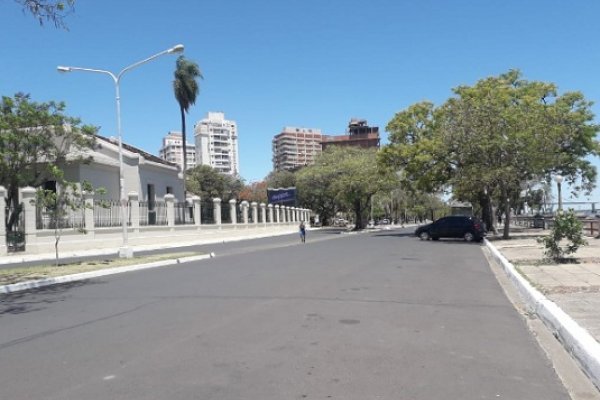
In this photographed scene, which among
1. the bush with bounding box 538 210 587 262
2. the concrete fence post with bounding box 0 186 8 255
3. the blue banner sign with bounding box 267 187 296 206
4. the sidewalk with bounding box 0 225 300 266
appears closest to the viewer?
the bush with bounding box 538 210 587 262

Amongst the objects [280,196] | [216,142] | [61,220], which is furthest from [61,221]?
[216,142]

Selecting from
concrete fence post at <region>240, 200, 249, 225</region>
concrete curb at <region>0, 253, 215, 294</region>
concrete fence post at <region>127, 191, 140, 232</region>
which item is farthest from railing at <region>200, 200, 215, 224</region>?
concrete curb at <region>0, 253, 215, 294</region>

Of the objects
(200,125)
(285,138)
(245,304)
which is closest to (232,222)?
(245,304)

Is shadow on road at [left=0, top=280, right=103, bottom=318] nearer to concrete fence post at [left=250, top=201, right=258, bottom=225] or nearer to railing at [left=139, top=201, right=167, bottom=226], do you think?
railing at [left=139, top=201, right=167, bottom=226]

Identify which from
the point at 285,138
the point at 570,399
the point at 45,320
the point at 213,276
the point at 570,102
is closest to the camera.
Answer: the point at 570,399

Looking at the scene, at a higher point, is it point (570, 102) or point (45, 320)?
point (570, 102)

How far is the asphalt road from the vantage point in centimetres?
528

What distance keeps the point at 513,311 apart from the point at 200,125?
14805 cm

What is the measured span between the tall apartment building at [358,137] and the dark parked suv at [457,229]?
121m

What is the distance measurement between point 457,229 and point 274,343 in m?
27.8

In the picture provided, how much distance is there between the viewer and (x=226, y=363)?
6.08 meters

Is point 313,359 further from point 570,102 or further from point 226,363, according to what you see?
point 570,102

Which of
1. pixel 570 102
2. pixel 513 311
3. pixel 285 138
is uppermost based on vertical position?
pixel 285 138

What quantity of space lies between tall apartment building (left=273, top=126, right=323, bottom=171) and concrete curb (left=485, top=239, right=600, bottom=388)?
16593 cm
